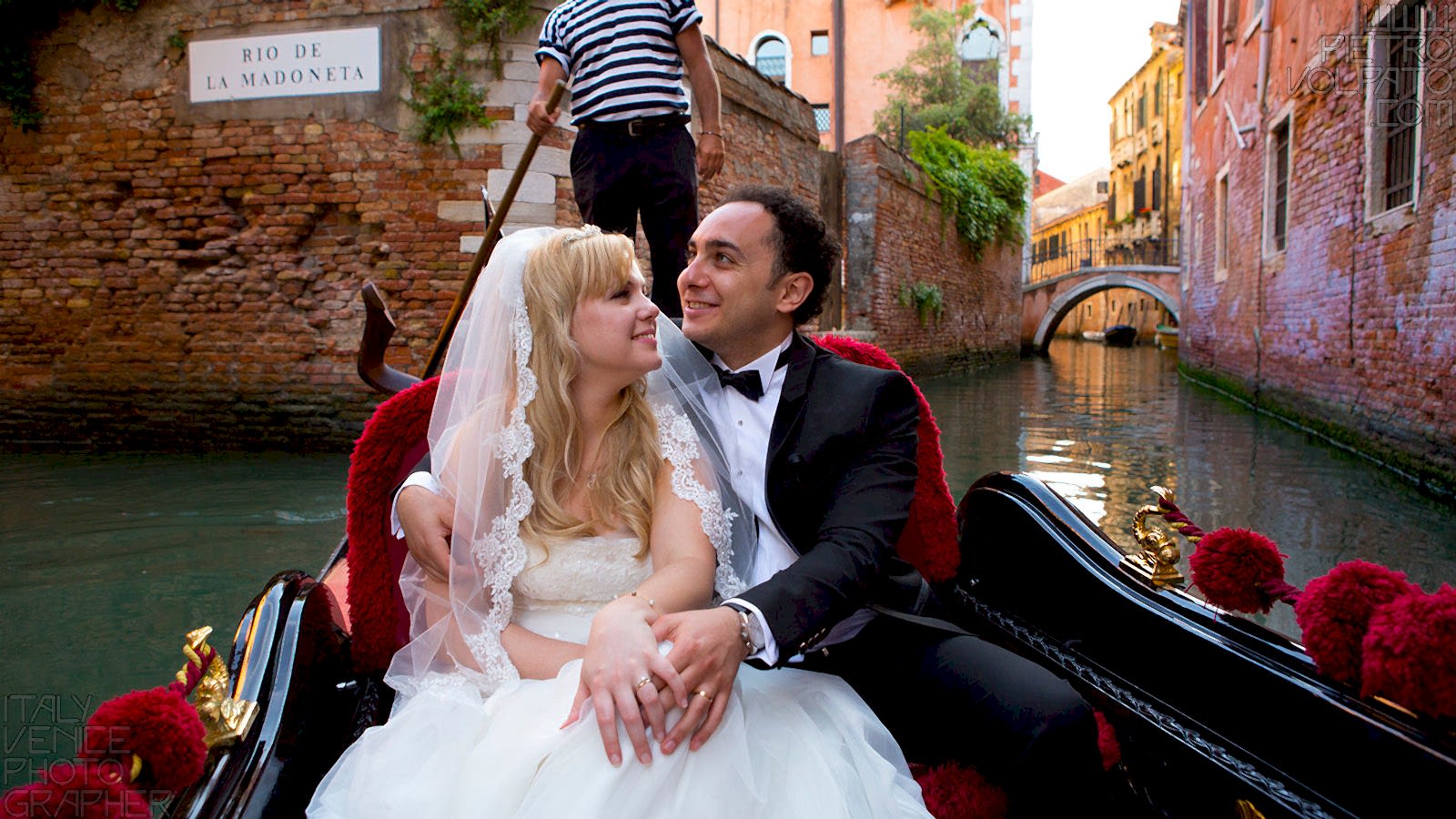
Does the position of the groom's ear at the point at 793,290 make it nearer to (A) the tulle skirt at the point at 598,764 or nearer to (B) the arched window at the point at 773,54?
(A) the tulle skirt at the point at 598,764

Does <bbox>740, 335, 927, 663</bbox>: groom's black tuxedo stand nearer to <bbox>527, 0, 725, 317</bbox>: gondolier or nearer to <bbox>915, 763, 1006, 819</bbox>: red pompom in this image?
<bbox>915, 763, 1006, 819</bbox>: red pompom

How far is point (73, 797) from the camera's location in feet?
2.77

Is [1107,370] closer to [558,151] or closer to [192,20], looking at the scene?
[558,151]

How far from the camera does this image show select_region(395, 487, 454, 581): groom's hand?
4.65 feet

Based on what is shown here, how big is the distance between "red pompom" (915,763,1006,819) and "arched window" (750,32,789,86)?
2115 centimetres

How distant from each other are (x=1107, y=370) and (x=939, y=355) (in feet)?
10.7

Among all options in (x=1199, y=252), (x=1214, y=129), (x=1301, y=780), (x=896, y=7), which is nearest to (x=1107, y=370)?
(x=1199, y=252)

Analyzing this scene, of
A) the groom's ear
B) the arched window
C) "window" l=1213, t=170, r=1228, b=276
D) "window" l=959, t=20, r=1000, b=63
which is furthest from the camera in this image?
the arched window

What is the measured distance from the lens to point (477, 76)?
6.19 metres

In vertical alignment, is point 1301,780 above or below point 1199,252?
below

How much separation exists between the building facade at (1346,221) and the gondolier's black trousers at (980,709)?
4597mm

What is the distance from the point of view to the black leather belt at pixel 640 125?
3.07 m

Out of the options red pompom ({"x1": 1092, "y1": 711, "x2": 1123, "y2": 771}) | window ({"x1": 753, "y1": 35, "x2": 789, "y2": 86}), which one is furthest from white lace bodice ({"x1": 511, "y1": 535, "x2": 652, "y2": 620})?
window ({"x1": 753, "y1": 35, "x2": 789, "y2": 86})

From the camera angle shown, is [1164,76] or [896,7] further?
[1164,76]
